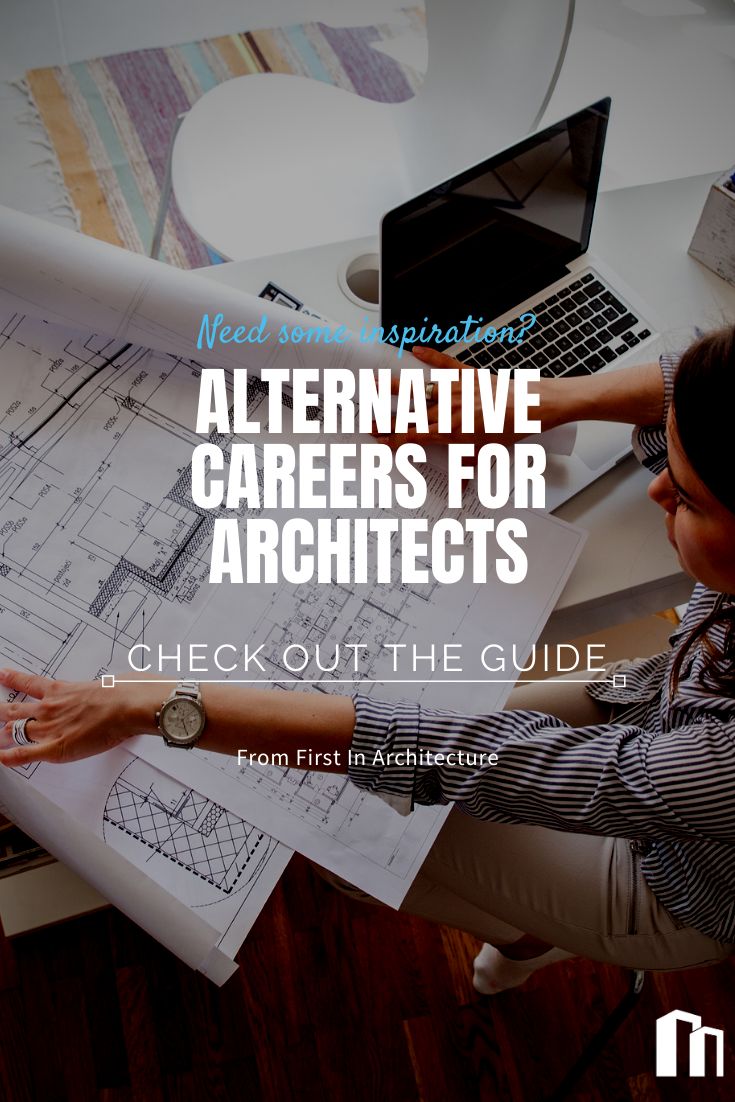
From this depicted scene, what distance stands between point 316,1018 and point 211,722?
0.79 metres

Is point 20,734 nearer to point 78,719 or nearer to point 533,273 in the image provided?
point 78,719

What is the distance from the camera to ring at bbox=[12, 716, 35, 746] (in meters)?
0.81

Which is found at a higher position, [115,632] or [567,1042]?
[115,632]

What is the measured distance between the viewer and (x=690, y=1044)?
1.40 m

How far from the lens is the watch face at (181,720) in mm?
787

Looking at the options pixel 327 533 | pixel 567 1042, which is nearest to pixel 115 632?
pixel 327 533

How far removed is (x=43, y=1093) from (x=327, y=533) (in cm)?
97

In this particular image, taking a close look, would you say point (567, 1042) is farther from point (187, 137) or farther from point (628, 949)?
point (187, 137)

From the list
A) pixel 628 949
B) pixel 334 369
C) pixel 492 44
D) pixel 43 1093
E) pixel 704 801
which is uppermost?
pixel 492 44

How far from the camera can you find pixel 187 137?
127 cm

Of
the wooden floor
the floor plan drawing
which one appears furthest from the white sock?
the floor plan drawing

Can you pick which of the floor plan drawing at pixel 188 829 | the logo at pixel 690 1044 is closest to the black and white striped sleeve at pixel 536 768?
the floor plan drawing at pixel 188 829

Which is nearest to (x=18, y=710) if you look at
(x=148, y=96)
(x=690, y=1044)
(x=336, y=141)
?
(x=336, y=141)

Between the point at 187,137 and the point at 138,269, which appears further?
the point at 187,137
